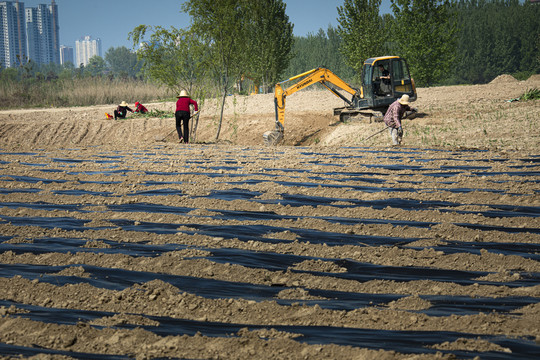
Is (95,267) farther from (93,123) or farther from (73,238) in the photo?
(93,123)

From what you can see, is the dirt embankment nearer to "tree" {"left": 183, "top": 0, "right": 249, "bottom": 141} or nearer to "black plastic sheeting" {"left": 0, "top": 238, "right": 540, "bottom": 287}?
"tree" {"left": 183, "top": 0, "right": 249, "bottom": 141}

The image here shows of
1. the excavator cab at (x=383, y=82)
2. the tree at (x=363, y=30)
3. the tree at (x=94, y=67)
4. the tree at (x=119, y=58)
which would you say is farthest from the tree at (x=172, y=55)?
the tree at (x=119, y=58)

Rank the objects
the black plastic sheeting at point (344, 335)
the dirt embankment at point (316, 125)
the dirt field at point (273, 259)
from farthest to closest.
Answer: the dirt embankment at point (316, 125), the dirt field at point (273, 259), the black plastic sheeting at point (344, 335)

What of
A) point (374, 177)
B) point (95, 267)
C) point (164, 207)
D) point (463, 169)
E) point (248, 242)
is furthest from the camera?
point (463, 169)

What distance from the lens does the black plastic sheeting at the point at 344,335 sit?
2568mm

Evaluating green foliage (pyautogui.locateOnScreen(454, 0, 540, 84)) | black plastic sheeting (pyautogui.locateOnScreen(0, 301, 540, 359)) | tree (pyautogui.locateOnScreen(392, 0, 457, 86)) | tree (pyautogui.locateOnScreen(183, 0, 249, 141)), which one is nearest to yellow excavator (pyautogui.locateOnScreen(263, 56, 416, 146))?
tree (pyautogui.locateOnScreen(183, 0, 249, 141))

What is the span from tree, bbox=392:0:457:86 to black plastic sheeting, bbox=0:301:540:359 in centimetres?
3074

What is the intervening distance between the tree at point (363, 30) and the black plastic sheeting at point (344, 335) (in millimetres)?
29701

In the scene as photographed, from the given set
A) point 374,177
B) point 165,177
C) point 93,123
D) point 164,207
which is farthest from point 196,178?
point 93,123

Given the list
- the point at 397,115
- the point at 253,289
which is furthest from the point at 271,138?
the point at 253,289

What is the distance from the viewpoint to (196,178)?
7758 mm

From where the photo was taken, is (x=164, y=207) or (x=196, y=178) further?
(x=196, y=178)

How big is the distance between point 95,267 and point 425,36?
30.7 meters

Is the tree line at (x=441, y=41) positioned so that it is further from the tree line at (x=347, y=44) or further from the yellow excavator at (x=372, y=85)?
the yellow excavator at (x=372, y=85)
